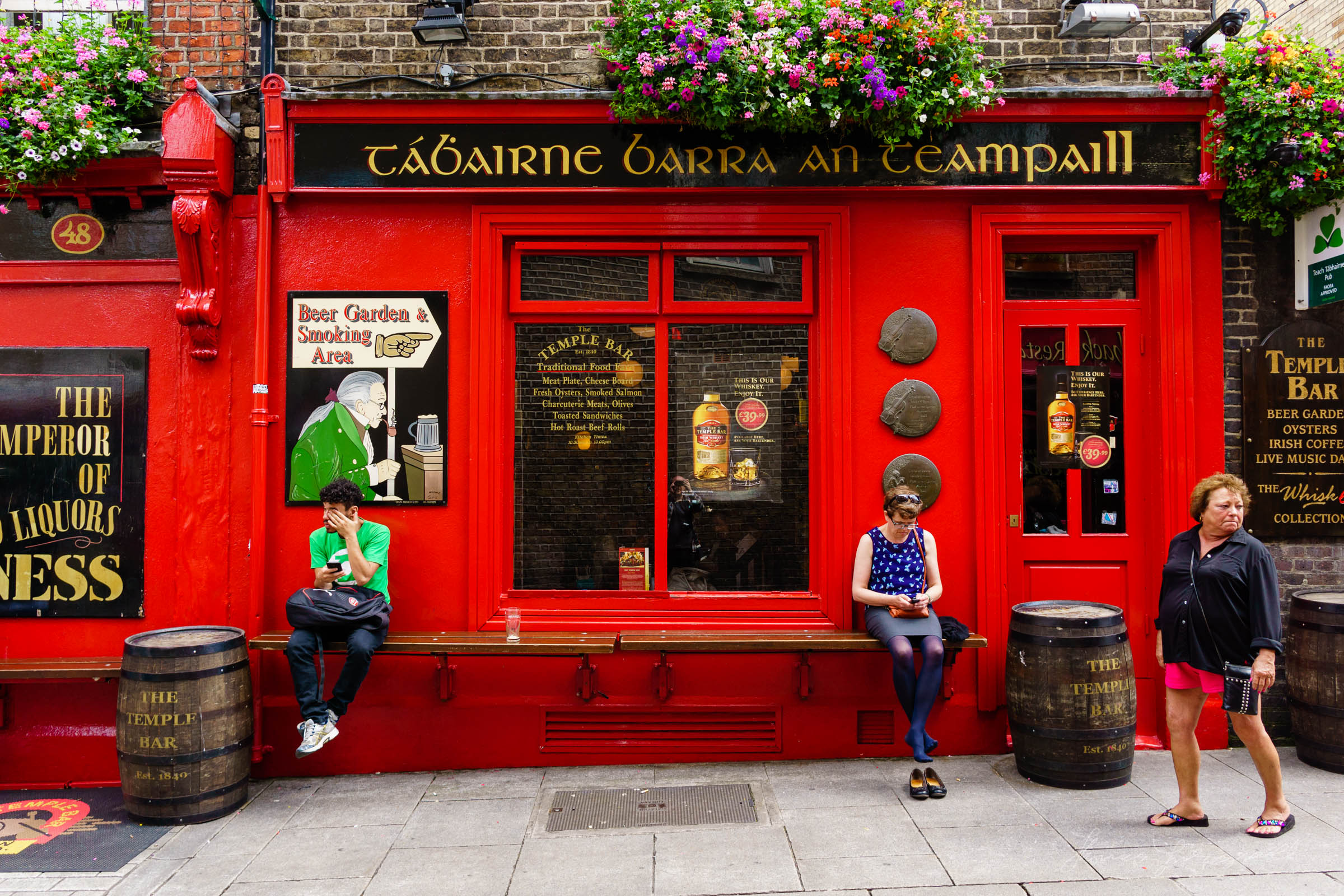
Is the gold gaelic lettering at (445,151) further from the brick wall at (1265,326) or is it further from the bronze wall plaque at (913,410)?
the brick wall at (1265,326)

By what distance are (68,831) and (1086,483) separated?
6.29 m

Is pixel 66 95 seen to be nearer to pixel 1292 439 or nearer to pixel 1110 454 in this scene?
pixel 1110 454

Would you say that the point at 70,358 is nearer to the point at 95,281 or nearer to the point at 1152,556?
the point at 95,281

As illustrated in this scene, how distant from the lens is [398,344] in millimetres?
5465

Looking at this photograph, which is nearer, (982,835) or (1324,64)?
(982,835)

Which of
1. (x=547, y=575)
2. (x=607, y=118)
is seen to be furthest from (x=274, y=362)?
(x=607, y=118)

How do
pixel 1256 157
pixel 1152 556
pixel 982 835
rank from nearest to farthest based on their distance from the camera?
pixel 982 835 < pixel 1256 157 < pixel 1152 556

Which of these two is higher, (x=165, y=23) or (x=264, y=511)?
(x=165, y=23)

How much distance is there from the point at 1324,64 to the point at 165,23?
7.27 metres

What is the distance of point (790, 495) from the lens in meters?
5.60

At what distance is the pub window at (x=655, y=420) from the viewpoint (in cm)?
560

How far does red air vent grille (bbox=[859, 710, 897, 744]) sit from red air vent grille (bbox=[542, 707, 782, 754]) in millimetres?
561

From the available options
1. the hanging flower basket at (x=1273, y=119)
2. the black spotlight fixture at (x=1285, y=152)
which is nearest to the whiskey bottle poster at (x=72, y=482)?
the hanging flower basket at (x=1273, y=119)

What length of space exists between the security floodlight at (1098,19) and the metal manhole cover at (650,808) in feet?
16.8
